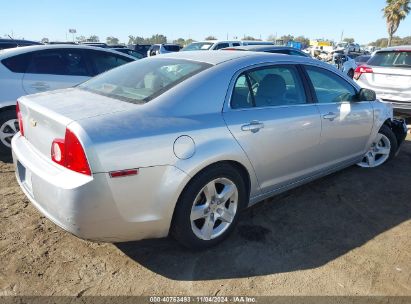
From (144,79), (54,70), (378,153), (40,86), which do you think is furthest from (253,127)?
(54,70)

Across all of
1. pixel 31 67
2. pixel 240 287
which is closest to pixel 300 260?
pixel 240 287

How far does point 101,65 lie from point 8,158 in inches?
81.8

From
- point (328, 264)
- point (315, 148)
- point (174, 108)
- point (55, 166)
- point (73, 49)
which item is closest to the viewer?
point (55, 166)

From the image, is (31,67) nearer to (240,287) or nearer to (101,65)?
(101,65)

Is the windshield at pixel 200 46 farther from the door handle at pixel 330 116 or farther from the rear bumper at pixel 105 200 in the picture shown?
the rear bumper at pixel 105 200

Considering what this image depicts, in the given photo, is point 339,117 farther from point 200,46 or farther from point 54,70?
point 200,46

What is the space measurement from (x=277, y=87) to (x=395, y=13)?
165ft

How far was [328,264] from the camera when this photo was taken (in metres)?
2.97

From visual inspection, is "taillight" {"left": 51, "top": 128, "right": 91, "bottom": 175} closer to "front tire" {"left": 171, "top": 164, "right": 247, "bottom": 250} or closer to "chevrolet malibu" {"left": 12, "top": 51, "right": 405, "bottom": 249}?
"chevrolet malibu" {"left": 12, "top": 51, "right": 405, "bottom": 249}

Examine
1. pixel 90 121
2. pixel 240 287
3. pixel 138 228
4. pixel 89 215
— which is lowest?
pixel 240 287

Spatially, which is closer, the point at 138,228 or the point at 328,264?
the point at 138,228

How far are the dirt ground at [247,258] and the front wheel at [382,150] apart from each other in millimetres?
1205

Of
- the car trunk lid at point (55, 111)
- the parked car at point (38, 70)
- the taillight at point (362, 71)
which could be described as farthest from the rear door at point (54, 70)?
the taillight at point (362, 71)

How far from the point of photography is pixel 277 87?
3576 mm
